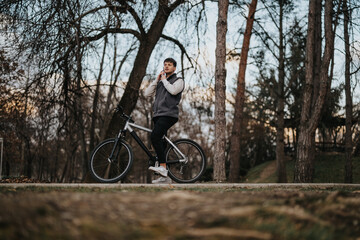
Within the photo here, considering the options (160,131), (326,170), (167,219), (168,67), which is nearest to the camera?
(167,219)

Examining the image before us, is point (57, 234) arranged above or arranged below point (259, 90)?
below

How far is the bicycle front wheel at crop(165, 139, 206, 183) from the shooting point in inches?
286

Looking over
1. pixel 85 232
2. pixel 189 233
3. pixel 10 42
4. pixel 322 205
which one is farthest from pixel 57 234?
pixel 10 42

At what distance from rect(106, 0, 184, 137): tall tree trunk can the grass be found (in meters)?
15.7

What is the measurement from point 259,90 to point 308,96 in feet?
61.5

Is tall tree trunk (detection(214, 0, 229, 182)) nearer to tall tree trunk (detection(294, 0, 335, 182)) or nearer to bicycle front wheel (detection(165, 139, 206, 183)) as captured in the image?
bicycle front wheel (detection(165, 139, 206, 183))

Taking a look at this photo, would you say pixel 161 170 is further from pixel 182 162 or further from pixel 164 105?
pixel 164 105

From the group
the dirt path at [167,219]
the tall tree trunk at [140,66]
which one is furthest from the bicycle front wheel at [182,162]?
the dirt path at [167,219]

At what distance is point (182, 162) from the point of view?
7.30 m

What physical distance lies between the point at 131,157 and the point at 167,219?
5.14 m

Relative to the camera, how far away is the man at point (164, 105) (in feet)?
21.7

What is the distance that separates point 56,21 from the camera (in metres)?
7.75

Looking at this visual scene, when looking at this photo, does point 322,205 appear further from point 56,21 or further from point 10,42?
point 10,42

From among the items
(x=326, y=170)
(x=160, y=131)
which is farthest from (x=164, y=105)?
(x=326, y=170)
